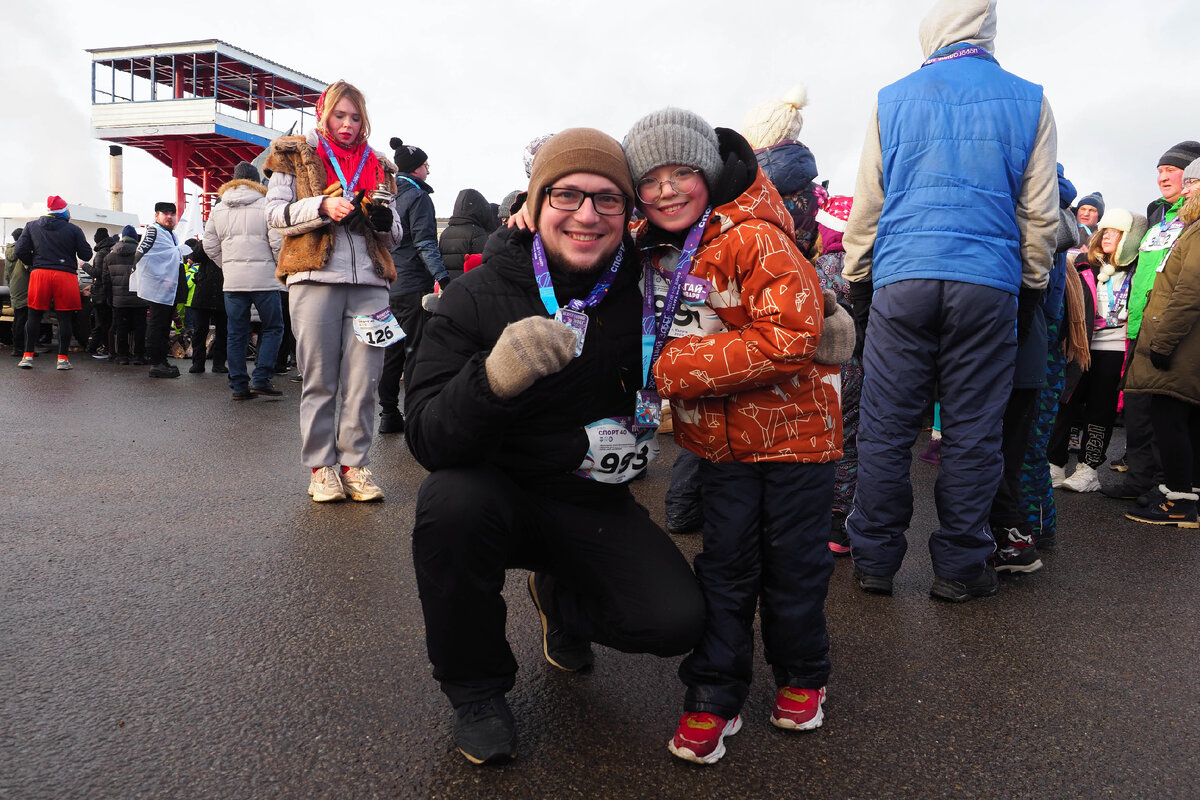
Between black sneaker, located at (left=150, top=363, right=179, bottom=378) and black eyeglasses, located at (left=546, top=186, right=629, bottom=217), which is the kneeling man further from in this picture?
black sneaker, located at (left=150, top=363, right=179, bottom=378)

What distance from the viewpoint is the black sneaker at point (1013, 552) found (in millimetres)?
3320

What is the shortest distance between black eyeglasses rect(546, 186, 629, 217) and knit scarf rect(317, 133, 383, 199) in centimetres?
225

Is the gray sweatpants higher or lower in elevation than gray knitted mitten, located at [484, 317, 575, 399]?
lower

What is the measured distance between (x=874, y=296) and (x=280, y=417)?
209 inches

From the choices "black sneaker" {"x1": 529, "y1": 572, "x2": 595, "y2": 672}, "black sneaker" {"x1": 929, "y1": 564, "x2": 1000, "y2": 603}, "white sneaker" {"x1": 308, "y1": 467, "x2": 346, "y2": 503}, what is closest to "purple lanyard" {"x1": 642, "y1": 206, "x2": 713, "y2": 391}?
"black sneaker" {"x1": 529, "y1": 572, "x2": 595, "y2": 672}

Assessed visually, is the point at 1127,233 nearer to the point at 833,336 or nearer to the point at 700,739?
the point at 833,336

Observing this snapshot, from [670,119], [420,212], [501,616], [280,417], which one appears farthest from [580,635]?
[280,417]

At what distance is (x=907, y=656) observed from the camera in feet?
8.35

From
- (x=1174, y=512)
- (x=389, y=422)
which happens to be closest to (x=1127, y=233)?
(x=1174, y=512)

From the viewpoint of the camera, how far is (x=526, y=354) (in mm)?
1748

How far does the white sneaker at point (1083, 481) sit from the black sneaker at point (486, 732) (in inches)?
180

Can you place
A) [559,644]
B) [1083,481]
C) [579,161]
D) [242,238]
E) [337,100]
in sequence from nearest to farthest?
[579,161]
[559,644]
[337,100]
[1083,481]
[242,238]

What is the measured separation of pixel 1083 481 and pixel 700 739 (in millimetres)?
4386

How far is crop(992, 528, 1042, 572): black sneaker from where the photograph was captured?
3320 millimetres
